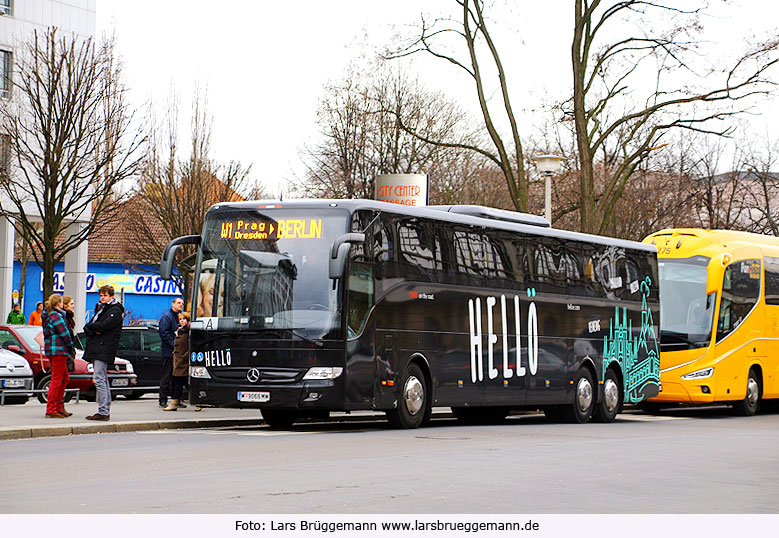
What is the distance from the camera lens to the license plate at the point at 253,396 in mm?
Result: 17047

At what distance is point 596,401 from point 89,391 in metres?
9.83

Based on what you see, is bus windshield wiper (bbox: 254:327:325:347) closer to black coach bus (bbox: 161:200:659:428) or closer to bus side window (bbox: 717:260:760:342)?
black coach bus (bbox: 161:200:659:428)

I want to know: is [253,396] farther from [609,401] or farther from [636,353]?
[636,353]

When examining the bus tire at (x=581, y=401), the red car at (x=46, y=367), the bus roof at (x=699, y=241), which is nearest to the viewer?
the bus tire at (x=581, y=401)

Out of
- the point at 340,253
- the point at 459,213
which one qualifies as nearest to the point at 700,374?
the point at 459,213

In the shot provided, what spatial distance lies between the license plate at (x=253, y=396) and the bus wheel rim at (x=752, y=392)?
41.3ft

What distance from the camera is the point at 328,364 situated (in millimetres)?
16781

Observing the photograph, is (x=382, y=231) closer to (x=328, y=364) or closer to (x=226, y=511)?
(x=328, y=364)

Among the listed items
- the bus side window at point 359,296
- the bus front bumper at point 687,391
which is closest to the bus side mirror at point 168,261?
the bus side window at point 359,296

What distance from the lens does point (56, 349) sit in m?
17.6

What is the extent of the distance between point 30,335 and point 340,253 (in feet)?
36.1

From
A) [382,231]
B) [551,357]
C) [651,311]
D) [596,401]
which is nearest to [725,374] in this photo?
[651,311]

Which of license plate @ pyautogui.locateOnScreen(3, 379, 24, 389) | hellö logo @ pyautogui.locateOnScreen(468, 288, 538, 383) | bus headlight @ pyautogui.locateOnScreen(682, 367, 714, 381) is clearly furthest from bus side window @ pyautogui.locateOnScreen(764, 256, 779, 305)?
license plate @ pyautogui.locateOnScreen(3, 379, 24, 389)

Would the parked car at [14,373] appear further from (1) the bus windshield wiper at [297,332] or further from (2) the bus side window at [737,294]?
(2) the bus side window at [737,294]
